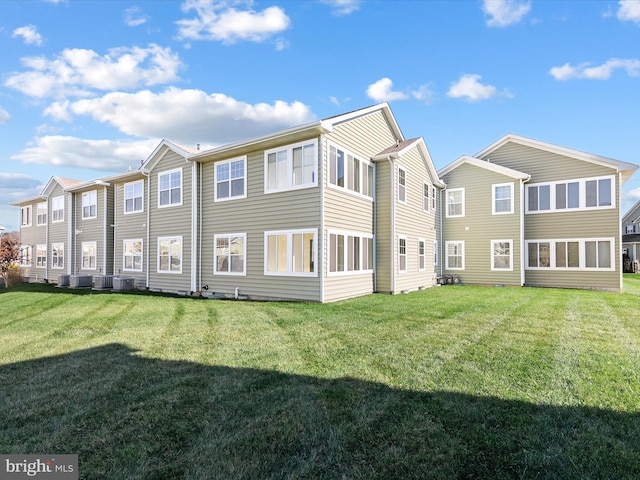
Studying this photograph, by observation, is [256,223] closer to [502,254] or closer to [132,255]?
[132,255]

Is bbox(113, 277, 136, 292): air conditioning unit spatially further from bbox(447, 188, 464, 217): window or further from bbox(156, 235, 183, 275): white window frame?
bbox(447, 188, 464, 217): window

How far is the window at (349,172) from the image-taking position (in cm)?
1222

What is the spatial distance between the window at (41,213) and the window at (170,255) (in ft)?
47.5

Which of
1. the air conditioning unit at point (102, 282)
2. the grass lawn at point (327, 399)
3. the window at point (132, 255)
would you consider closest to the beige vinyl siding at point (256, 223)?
the grass lawn at point (327, 399)

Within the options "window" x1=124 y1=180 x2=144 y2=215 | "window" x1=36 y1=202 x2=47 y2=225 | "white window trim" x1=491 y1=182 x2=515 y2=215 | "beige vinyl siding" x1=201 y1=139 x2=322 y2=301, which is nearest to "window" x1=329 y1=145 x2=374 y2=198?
"beige vinyl siding" x1=201 y1=139 x2=322 y2=301

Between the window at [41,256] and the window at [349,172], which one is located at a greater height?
the window at [349,172]

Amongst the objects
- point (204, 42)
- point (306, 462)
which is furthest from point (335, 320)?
point (204, 42)

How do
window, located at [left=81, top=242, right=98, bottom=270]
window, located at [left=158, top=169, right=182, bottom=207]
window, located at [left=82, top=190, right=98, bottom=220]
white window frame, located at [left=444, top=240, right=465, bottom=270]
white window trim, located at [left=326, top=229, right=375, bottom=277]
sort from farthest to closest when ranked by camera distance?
window, located at [left=82, top=190, right=98, bottom=220] → window, located at [left=81, top=242, right=98, bottom=270] → white window frame, located at [left=444, top=240, right=465, bottom=270] → window, located at [left=158, top=169, right=182, bottom=207] → white window trim, located at [left=326, top=229, right=375, bottom=277]

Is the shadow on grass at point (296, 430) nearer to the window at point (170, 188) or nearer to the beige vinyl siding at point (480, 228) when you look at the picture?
the window at point (170, 188)

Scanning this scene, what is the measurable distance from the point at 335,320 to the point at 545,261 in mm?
14773

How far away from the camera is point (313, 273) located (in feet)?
38.2

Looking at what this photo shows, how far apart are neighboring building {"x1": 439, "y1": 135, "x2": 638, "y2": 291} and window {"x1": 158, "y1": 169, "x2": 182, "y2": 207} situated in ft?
46.8

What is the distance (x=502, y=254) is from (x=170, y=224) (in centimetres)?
1683

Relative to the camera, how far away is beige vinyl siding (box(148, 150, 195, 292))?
15.3 meters
